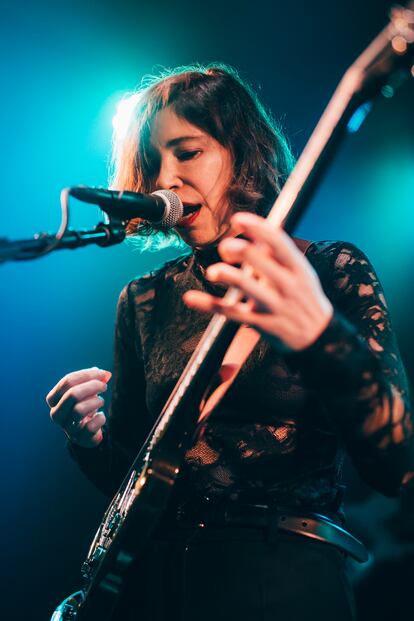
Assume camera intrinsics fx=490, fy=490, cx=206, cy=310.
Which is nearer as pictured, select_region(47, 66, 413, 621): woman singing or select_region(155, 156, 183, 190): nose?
select_region(47, 66, 413, 621): woman singing

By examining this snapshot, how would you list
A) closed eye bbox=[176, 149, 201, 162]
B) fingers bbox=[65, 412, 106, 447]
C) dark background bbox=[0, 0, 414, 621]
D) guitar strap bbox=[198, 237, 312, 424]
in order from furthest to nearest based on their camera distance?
dark background bbox=[0, 0, 414, 621], closed eye bbox=[176, 149, 201, 162], fingers bbox=[65, 412, 106, 447], guitar strap bbox=[198, 237, 312, 424]

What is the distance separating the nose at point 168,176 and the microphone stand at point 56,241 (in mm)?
559

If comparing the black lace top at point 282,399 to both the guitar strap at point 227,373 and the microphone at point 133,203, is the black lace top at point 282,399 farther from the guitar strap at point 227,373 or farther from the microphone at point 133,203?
the microphone at point 133,203

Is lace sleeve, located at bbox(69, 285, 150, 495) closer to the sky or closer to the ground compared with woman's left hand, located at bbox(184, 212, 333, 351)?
closer to the ground

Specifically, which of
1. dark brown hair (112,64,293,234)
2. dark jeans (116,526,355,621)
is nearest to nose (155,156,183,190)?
dark brown hair (112,64,293,234)

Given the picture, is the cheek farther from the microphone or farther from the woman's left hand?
the woman's left hand

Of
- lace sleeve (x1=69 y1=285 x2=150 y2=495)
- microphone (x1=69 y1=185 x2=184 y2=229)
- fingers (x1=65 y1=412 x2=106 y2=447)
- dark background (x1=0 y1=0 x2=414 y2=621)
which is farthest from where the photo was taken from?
dark background (x1=0 y1=0 x2=414 y2=621)

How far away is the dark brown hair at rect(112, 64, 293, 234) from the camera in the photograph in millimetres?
1776

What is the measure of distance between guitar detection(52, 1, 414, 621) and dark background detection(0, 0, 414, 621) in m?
1.69

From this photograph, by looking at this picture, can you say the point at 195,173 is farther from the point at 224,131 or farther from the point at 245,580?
the point at 245,580

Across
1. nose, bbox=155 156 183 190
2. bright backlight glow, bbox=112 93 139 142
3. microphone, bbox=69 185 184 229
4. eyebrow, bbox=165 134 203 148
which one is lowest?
microphone, bbox=69 185 184 229

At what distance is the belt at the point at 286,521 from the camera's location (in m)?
1.17

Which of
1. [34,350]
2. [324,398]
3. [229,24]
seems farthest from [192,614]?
[229,24]

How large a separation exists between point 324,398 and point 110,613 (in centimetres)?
76
